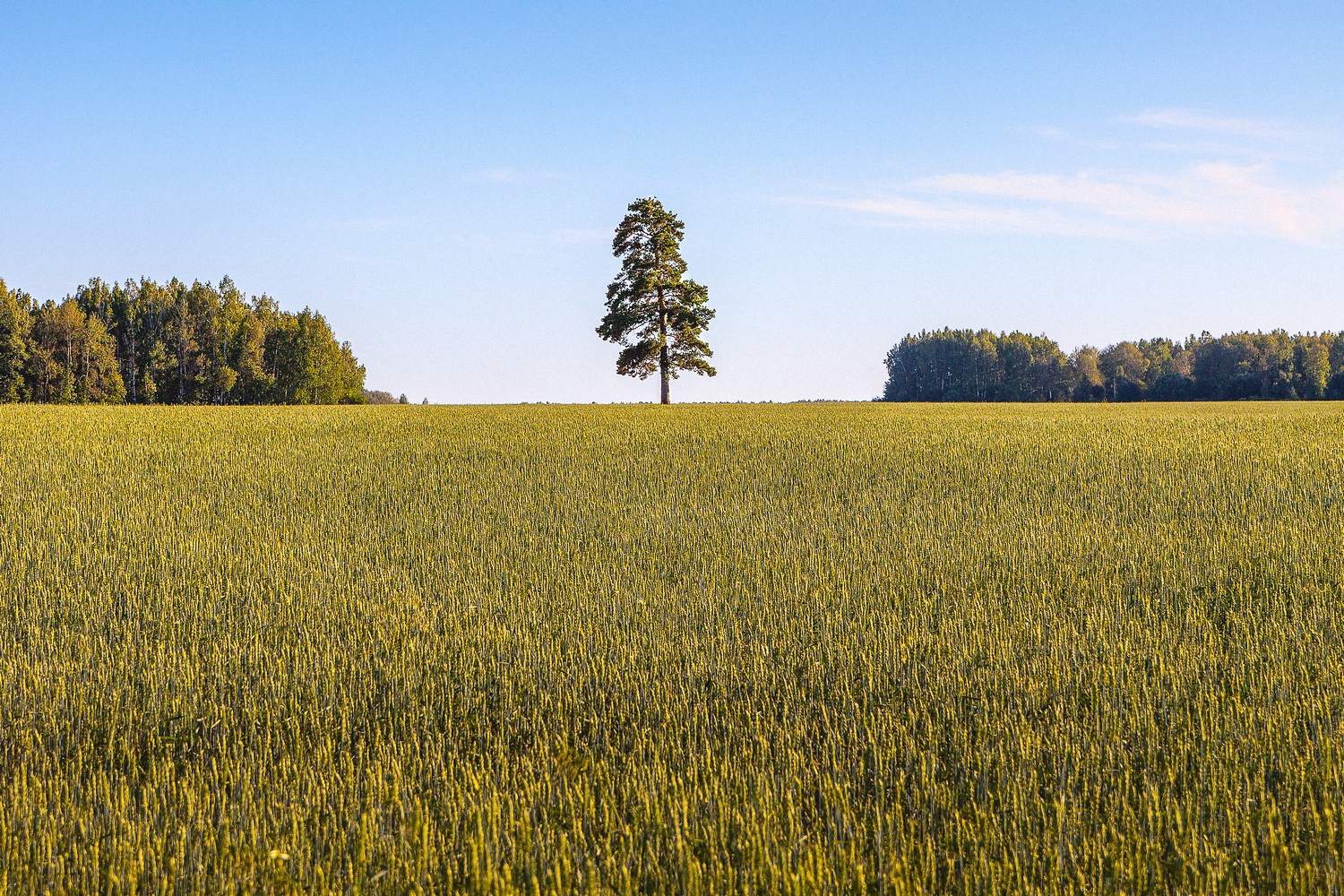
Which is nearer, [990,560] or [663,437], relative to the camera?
[990,560]

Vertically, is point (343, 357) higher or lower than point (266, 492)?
higher

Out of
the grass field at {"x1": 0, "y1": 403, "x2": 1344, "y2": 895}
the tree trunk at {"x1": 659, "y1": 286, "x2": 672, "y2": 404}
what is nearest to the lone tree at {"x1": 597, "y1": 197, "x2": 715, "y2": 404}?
the tree trunk at {"x1": 659, "y1": 286, "x2": 672, "y2": 404}

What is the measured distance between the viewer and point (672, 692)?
7.14 m

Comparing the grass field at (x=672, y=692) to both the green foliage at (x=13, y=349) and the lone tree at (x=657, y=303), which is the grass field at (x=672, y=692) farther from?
the green foliage at (x=13, y=349)

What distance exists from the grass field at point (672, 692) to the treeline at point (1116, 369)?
90.6 meters

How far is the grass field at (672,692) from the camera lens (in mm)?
4836

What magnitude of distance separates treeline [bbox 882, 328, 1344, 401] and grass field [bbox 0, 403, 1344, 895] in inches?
3566

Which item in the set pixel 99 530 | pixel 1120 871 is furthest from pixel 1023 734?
pixel 99 530

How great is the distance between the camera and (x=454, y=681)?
754 centimetres

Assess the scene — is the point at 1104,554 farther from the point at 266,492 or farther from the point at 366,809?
the point at 266,492

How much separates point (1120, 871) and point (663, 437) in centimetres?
2065

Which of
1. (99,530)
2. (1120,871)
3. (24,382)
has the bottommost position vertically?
(1120,871)

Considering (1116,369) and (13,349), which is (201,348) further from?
→ (1116,369)

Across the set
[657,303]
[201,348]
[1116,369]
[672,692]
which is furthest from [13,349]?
[1116,369]
